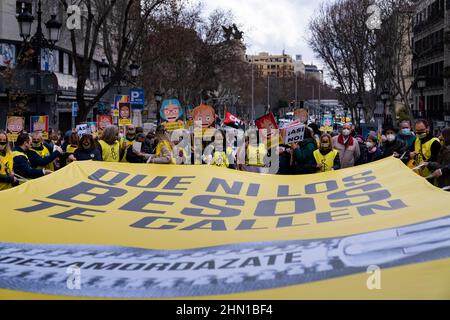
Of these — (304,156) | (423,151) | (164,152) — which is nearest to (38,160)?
(164,152)

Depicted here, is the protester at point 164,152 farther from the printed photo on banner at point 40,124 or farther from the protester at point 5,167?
the printed photo on banner at point 40,124

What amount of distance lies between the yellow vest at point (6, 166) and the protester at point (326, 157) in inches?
169

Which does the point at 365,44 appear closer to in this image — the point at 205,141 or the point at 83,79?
the point at 83,79

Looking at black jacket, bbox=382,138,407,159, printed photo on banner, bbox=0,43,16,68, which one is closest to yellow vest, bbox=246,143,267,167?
black jacket, bbox=382,138,407,159

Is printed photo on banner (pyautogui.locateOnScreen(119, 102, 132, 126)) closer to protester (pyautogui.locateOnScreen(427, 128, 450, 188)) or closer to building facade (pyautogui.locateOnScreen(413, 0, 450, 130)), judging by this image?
protester (pyautogui.locateOnScreen(427, 128, 450, 188))

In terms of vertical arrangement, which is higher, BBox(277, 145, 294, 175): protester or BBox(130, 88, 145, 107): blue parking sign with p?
BBox(130, 88, 145, 107): blue parking sign with p

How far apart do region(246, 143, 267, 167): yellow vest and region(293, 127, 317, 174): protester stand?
67 centimetres

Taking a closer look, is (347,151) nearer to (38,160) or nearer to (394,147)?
(394,147)

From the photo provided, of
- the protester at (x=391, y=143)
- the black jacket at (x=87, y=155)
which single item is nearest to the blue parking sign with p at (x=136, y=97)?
the protester at (x=391, y=143)

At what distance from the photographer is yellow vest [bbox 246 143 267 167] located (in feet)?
36.9

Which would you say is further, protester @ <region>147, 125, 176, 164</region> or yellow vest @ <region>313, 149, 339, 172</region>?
yellow vest @ <region>313, 149, 339, 172</region>

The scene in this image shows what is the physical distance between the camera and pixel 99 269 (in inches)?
191

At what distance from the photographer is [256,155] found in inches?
446
